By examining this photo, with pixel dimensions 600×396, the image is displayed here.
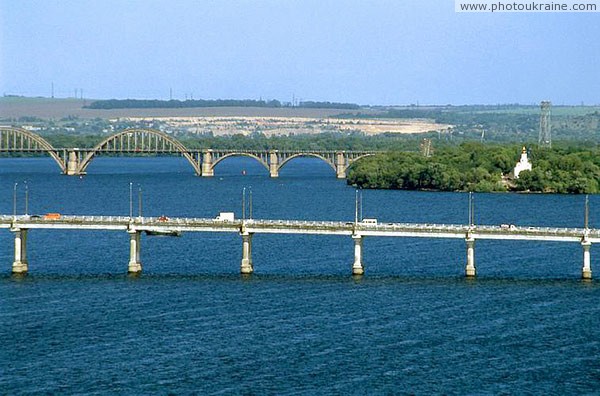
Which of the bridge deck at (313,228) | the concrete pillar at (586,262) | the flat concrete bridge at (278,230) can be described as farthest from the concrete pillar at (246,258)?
the concrete pillar at (586,262)

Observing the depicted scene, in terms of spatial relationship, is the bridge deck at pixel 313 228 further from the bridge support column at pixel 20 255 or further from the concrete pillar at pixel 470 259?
the bridge support column at pixel 20 255

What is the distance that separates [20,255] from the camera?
339ft

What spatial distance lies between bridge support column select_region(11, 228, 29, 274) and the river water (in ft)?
2.43

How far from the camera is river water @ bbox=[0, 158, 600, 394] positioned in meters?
70.2

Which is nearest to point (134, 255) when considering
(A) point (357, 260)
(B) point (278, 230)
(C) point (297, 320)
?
(B) point (278, 230)

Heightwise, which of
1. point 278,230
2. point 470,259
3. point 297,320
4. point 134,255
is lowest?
point 297,320

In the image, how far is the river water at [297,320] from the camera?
7025 centimetres

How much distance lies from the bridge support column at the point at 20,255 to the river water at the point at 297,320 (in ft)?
2.43

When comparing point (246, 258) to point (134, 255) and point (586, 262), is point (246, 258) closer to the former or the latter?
point (134, 255)

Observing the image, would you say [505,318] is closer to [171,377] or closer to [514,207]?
[171,377]

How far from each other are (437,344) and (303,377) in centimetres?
1074

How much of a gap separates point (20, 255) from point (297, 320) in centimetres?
2727

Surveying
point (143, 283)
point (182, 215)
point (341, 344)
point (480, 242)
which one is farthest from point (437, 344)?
point (182, 215)

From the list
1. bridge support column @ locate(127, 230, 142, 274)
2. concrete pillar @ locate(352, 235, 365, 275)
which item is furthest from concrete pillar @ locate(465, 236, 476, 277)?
bridge support column @ locate(127, 230, 142, 274)
